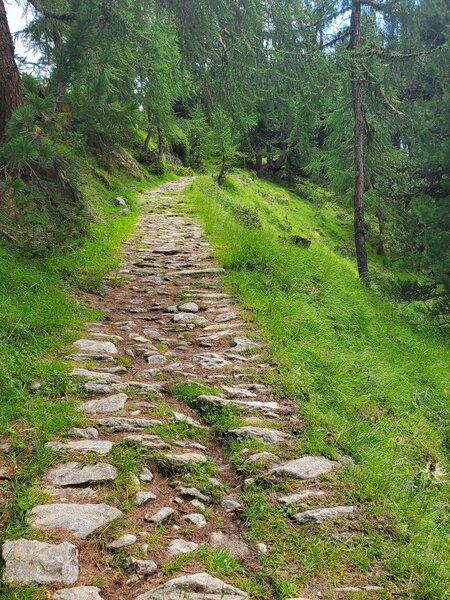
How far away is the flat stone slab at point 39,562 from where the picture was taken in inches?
85.1

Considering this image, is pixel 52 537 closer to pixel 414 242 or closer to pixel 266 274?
pixel 266 274

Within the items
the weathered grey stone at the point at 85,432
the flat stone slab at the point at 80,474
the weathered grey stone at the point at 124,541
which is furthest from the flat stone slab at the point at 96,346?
the weathered grey stone at the point at 124,541

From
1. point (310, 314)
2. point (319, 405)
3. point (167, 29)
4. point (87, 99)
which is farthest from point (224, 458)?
point (167, 29)

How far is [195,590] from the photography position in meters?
2.26

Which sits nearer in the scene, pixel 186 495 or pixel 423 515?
pixel 186 495

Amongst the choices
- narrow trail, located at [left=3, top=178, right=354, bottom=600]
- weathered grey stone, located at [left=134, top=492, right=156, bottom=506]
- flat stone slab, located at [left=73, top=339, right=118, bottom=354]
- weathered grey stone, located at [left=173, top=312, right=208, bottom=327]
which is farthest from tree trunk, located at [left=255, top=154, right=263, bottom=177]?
weathered grey stone, located at [left=134, top=492, right=156, bottom=506]

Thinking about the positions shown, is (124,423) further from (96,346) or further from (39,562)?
(96,346)

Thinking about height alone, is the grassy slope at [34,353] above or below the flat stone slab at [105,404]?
above

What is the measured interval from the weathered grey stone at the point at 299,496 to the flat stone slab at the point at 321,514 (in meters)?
0.11

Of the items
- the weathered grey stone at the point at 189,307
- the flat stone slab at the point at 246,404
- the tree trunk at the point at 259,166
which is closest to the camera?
the flat stone slab at the point at 246,404

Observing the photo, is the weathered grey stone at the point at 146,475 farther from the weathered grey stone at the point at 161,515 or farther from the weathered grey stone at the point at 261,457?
the weathered grey stone at the point at 261,457

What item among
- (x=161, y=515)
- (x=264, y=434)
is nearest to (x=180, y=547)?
(x=161, y=515)

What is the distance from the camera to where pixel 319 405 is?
454 cm

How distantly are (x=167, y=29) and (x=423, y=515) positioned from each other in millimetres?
8558
